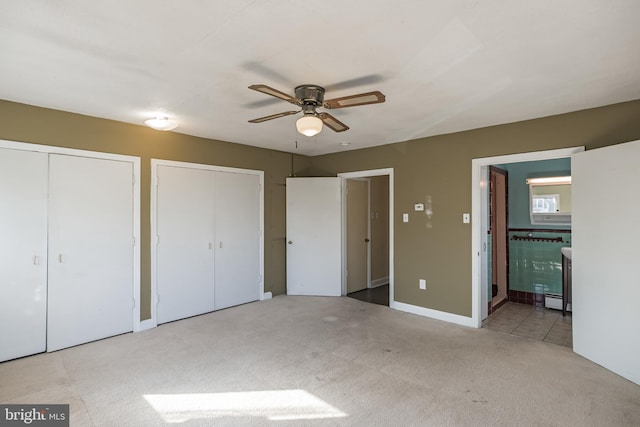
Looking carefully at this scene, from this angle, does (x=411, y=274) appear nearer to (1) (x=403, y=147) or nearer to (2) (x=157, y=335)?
(1) (x=403, y=147)

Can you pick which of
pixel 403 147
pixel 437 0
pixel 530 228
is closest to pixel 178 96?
pixel 437 0

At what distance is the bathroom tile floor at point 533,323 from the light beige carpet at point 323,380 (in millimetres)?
244

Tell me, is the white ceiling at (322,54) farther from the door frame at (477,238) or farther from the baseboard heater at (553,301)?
the baseboard heater at (553,301)

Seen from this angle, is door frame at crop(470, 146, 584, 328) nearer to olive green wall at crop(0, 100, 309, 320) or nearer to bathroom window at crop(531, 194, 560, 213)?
bathroom window at crop(531, 194, 560, 213)

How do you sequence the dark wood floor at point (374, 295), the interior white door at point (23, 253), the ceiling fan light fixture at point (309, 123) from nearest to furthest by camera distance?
1. the ceiling fan light fixture at point (309, 123)
2. the interior white door at point (23, 253)
3. the dark wood floor at point (374, 295)

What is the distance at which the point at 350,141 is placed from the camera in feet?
15.3

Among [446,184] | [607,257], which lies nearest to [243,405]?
[607,257]

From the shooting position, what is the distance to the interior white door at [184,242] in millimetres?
4039

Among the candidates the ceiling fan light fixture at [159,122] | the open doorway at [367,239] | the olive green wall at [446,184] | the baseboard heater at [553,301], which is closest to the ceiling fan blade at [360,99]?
the ceiling fan light fixture at [159,122]

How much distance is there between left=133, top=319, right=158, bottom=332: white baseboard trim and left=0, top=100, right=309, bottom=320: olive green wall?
0.06m

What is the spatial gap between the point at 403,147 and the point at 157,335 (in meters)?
3.89

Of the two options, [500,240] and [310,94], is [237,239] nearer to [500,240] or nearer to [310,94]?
[310,94]

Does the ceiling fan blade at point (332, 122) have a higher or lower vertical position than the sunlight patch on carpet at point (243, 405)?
higher

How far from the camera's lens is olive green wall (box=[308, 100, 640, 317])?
3.30 meters
